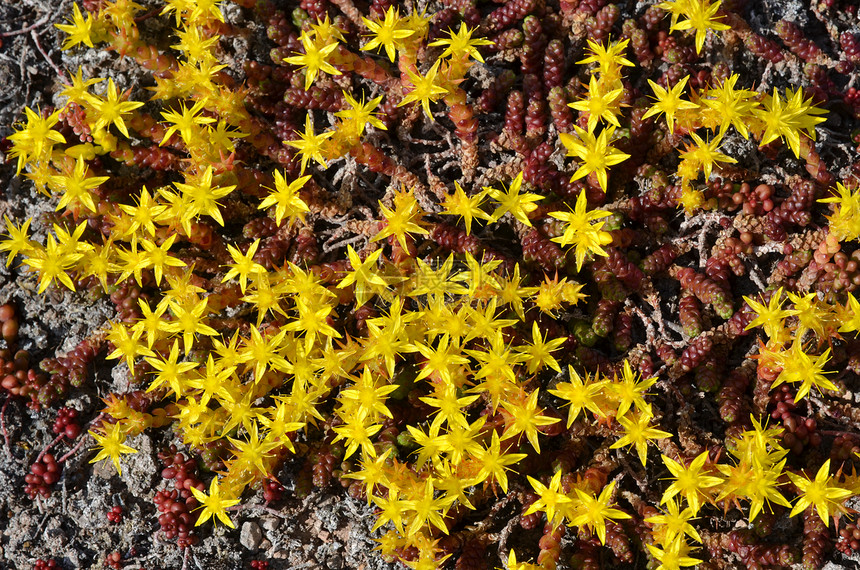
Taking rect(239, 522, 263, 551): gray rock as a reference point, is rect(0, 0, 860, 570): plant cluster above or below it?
above

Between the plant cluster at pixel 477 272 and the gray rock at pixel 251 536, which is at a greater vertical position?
the plant cluster at pixel 477 272

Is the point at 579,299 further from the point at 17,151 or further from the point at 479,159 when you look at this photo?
the point at 17,151

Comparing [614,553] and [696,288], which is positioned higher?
[696,288]

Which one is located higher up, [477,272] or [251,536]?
[477,272]

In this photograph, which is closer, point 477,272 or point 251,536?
point 477,272

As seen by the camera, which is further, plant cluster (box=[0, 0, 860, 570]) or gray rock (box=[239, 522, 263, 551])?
gray rock (box=[239, 522, 263, 551])

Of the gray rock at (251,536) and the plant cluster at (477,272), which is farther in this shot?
the gray rock at (251,536)

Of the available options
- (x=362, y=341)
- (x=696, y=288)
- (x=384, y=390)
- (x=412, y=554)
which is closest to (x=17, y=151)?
(x=362, y=341)

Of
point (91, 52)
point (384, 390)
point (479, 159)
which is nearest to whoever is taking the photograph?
point (384, 390)
